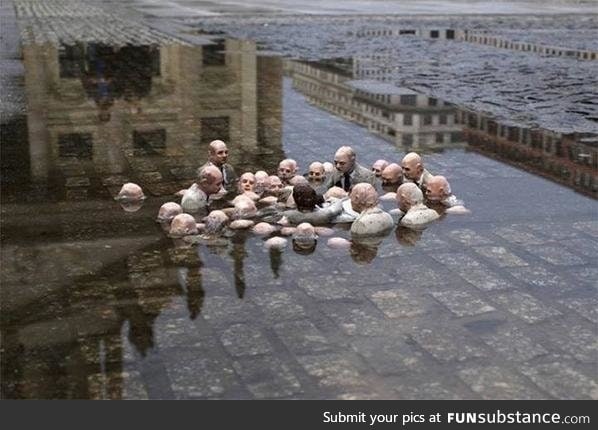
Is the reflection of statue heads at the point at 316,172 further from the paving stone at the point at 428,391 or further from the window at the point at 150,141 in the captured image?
the paving stone at the point at 428,391

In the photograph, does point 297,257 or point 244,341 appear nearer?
point 244,341

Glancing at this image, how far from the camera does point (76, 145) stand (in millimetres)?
10961

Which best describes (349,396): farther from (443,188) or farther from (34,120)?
(34,120)

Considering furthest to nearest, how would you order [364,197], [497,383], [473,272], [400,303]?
1. [364,197]
2. [473,272]
3. [400,303]
4. [497,383]

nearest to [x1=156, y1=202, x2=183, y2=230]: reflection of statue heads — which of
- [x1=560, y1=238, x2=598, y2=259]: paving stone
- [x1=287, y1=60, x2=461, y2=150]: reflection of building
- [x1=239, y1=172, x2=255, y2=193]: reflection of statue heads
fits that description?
[x1=239, y1=172, x2=255, y2=193]: reflection of statue heads

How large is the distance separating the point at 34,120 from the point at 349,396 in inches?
359

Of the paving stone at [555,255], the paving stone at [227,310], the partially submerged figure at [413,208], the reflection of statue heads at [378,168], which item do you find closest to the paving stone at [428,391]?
the paving stone at [227,310]

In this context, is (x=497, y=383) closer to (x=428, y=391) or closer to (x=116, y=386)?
(x=428, y=391)

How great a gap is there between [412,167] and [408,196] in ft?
2.47

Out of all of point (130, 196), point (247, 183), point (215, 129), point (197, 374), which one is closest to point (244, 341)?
point (197, 374)

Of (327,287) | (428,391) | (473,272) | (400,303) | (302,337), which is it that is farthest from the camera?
(473,272)

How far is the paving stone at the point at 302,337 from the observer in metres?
5.14

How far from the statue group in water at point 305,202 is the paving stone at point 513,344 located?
6.29ft

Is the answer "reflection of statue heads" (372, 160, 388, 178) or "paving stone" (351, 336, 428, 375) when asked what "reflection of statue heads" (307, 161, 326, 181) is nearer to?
"reflection of statue heads" (372, 160, 388, 178)
